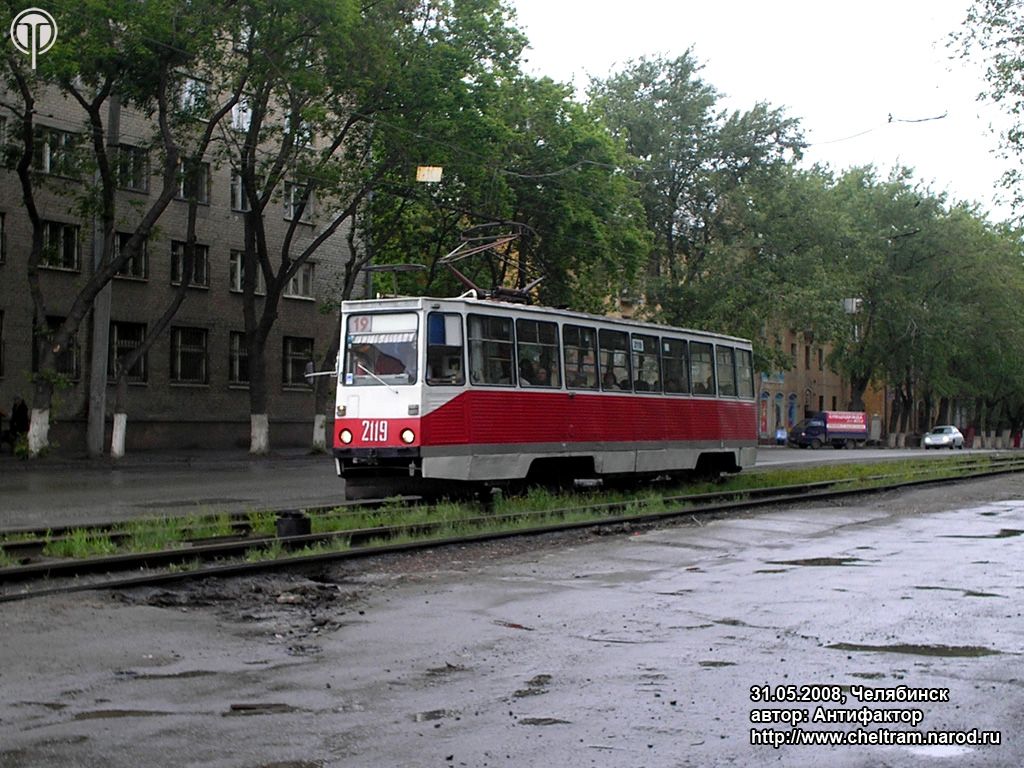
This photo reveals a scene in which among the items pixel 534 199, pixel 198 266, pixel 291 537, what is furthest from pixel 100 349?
pixel 291 537

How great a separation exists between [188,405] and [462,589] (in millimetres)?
34015

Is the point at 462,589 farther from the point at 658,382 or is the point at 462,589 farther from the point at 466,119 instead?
the point at 466,119

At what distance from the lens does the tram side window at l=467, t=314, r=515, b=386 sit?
18062 mm

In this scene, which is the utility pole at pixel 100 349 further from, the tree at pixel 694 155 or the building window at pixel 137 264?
the tree at pixel 694 155

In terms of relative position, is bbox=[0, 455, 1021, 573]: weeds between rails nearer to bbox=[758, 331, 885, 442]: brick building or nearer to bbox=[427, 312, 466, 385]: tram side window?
bbox=[427, 312, 466, 385]: tram side window

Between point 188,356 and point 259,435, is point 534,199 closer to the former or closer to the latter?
point 259,435

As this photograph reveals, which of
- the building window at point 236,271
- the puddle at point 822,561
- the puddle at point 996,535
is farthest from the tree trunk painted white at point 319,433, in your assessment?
the puddle at point 822,561

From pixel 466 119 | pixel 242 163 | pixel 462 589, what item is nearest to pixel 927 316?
pixel 466 119

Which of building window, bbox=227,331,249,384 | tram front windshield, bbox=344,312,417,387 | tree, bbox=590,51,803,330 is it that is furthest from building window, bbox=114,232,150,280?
tram front windshield, bbox=344,312,417,387

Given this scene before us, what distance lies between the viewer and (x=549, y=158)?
135 feet

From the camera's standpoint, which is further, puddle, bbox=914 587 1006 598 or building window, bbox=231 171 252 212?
building window, bbox=231 171 252 212

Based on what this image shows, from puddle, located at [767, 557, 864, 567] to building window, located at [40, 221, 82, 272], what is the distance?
29.2 metres

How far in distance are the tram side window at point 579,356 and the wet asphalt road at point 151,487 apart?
413 centimetres

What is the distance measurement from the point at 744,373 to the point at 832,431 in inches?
1746
